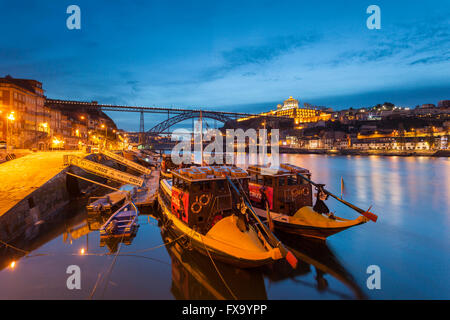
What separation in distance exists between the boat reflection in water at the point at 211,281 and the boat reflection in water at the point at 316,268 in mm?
737

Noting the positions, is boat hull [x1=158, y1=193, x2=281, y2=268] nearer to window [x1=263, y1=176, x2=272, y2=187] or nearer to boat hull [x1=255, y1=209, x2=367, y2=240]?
boat hull [x1=255, y1=209, x2=367, y2=240]

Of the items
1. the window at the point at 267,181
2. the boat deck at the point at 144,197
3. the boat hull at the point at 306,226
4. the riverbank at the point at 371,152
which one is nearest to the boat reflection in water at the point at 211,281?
the boat hull at the point at 306,226

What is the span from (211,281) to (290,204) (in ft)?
16.5

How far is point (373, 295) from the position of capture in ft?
22.8

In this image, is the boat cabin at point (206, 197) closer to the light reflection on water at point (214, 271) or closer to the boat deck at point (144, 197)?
the light reflection on water at point (214, 271)

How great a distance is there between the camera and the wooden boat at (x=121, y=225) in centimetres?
1009

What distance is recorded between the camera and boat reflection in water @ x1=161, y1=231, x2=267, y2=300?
6773mm

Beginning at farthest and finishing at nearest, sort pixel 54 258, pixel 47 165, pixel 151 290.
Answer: pixel 47 165 → pixel 54 258 → pixel 151 290

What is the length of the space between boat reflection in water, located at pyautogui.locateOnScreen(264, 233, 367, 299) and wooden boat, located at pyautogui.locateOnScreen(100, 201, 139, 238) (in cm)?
651

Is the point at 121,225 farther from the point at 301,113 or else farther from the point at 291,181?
the point at 301,113

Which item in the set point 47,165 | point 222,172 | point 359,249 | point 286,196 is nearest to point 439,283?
point 359,249

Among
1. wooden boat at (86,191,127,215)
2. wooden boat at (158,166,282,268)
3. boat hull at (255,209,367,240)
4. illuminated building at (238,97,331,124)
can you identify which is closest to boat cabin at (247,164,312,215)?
boat hull at (255,209,367,240)
